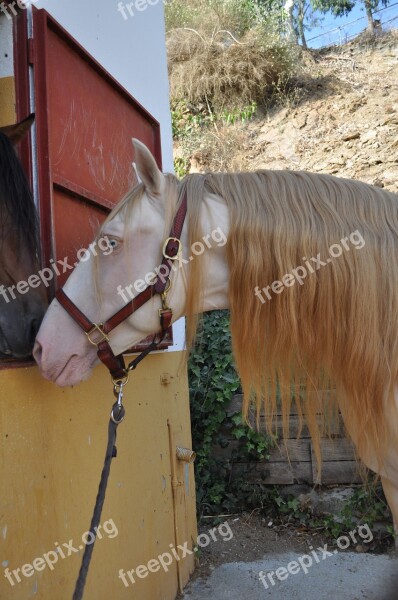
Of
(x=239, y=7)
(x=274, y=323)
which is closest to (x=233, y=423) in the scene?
(x=274, y=323)

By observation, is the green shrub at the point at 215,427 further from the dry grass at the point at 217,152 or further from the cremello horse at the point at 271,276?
the dry grass at the point at 217,152

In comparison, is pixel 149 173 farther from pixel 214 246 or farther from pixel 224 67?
pixel 224 67

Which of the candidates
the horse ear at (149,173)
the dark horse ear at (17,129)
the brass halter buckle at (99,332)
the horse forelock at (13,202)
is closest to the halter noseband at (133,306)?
the brass halter buckle at (99,332)

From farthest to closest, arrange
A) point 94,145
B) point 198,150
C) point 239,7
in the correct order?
point 239,7, point 198,150, point 94,145

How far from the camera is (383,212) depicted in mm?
1734

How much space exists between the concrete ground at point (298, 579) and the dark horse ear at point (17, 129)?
2.92 meters

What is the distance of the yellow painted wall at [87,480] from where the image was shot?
171 cm

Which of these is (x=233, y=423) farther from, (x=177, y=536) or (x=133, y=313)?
(x=133, y=313)

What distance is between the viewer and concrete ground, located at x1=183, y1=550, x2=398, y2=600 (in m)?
3.15

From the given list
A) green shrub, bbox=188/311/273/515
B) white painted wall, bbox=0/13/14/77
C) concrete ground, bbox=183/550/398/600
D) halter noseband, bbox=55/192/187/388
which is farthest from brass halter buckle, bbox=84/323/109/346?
green shrub, bbox=188/311/273/515

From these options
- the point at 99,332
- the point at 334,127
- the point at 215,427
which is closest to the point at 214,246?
the point at 99,332

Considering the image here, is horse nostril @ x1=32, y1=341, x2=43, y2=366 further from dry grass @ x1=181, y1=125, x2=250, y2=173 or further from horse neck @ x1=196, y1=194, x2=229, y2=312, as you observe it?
dry grass @ x1=181, y1=125, x2=250, y2=173

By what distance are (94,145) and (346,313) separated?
1567 millimetres

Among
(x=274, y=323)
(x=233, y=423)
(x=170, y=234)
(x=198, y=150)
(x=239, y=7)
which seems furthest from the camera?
(x=239, y=7)
